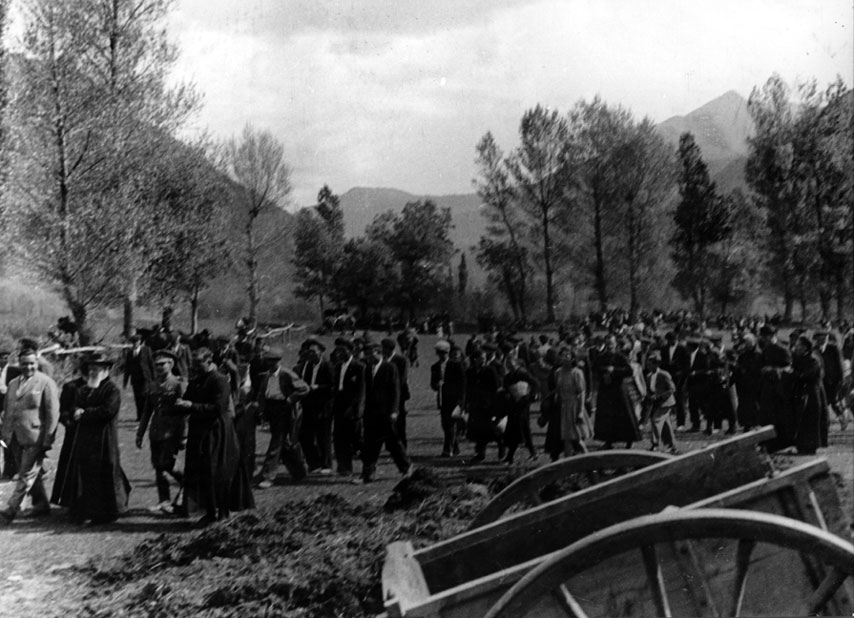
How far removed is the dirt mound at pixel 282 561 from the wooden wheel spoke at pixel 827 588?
259 cm

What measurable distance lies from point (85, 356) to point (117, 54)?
265 centimetres

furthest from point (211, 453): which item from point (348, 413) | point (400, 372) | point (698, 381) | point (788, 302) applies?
point (788, 302)

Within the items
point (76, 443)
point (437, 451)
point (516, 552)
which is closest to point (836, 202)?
point (437, 451)

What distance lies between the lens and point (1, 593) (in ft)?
16.2

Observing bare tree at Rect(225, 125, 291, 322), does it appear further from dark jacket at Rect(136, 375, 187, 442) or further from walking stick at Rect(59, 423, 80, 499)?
walking stick at Rect(59, 423, 80, 499)

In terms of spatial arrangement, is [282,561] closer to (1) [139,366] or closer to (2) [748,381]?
(1) [139,366]

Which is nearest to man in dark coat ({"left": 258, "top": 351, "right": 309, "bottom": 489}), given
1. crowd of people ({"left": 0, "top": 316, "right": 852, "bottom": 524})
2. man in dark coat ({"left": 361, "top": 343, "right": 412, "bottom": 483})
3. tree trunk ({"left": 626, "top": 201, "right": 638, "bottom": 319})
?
crowd of people ({"left": 0, "top": 316, "right": 852, "bottom": 524})

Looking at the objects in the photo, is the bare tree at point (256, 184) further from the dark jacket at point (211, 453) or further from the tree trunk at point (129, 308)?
the tree trunk at point (129, 308)

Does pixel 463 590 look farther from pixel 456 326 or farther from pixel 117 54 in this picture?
pixel 117 54

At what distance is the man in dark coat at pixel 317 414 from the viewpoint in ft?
24.6

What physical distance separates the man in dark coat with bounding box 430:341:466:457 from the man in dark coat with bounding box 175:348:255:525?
234 centimetres

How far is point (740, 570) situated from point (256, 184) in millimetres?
4724

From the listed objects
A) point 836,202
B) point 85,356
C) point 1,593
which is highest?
point 836,202

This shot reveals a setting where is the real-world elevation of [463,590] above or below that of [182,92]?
below
